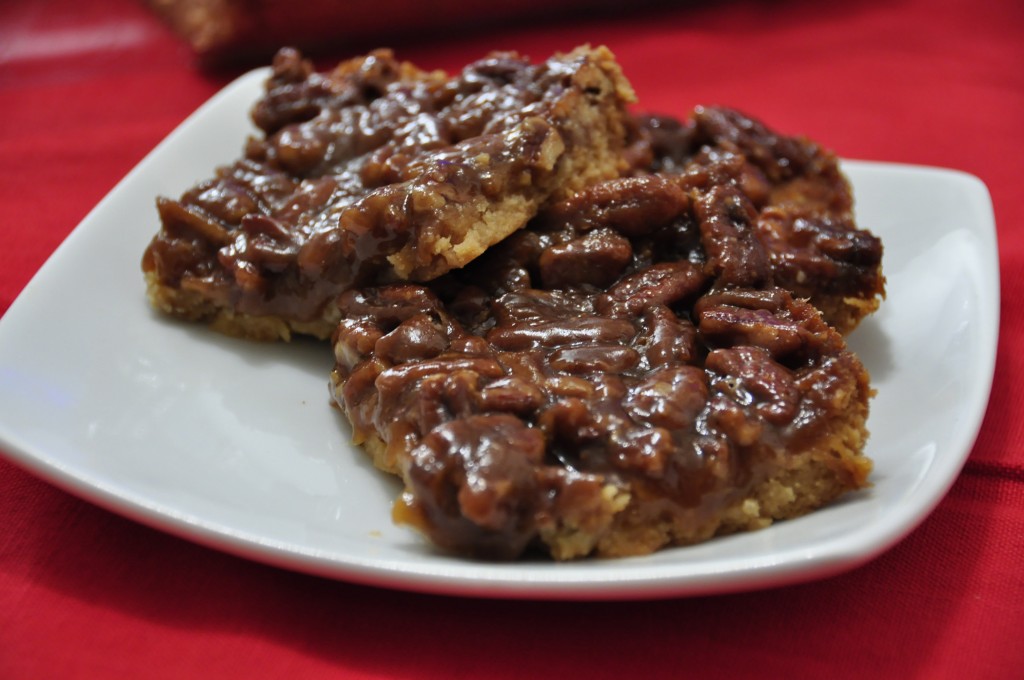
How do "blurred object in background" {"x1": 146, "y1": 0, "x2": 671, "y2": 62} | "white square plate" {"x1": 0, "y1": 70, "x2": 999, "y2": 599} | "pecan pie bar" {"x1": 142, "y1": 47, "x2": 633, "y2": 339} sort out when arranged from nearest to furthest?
"white square plate" {"x1": 0, "y1": 70, "x2": 999, "y2": 599} → "pecan pie bar" {"x1": 142, "y1": 47, "x2": 633, "y2": 339} → "blurred object in background" {"x1": 146, "y1": 0, "x2": 671, "y2": 62}

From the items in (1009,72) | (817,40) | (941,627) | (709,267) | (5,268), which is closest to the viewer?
(941,627)

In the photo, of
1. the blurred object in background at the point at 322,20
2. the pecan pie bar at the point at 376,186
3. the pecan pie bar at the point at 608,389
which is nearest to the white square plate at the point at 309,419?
the pecan pie bar at the point at 608,389

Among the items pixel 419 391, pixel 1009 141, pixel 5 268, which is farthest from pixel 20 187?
pixel 1009 141

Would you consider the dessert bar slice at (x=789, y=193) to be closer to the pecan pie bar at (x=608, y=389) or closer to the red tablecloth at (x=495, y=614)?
the pecan pie bar at (x=608, y=389)

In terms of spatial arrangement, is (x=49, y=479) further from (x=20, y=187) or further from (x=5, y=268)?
(x=20, y=187)

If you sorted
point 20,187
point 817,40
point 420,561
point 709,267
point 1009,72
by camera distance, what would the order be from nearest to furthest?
1. point 420,561
2. point 709,267
3. point 20,187
4. point 1009,72
5. point 817,40

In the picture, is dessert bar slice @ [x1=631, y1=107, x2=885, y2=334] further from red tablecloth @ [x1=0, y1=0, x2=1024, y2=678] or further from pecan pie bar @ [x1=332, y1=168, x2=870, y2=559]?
red tablecloth @ [x1=0, y1=0, x2=1024, y2=678]

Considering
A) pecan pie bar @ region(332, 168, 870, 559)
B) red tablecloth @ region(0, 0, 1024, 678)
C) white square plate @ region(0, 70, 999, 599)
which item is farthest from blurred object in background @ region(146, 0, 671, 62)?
pecan pie bar @ region(332, 168, 870, 559)
